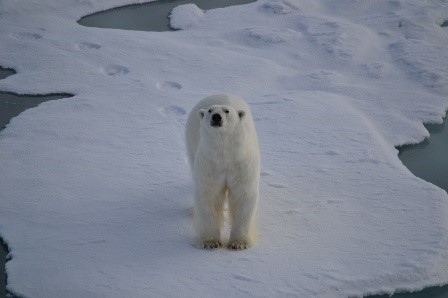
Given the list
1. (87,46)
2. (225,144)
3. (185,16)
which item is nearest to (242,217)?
(225,144)

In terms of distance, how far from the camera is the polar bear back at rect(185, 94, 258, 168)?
371 cm

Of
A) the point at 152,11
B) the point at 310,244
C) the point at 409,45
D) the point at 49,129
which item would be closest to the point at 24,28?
the point at 152,11

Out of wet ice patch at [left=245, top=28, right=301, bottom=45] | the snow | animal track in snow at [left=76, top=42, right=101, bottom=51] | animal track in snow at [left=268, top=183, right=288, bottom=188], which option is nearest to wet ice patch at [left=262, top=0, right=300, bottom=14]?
the snow

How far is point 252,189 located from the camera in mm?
3717

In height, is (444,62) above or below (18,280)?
above

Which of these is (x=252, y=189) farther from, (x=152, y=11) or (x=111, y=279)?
(x=152, y=11)

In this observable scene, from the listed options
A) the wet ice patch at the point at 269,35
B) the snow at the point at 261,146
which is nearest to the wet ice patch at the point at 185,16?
the snow at the point at 261,146

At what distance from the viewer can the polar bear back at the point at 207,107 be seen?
3.71 meters

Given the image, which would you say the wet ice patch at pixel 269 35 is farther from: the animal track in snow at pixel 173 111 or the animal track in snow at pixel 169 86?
the animal track in snow at pixel 173 111

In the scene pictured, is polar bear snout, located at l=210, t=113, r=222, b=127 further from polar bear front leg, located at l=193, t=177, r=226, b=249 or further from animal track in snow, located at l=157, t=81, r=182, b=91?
animal track in snow, located at l=157, t=81, r=182, b=91

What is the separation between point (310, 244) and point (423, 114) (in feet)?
9.07

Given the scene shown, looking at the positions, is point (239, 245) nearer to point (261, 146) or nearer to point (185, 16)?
point (261, 146)

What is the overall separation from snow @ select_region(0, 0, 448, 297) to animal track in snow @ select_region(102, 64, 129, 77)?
0.07 feet

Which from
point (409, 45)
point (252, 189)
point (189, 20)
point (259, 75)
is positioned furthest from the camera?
point (189, 20)
